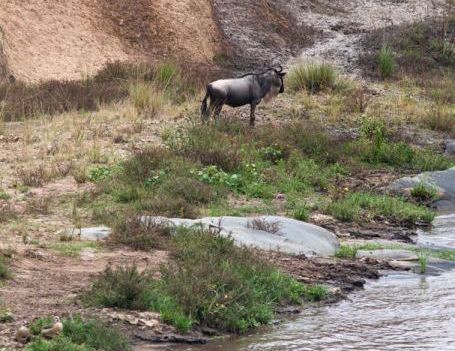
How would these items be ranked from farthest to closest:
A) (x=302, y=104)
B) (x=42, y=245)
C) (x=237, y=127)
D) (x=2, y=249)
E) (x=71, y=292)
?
(x=302, y=104), (x=237, y=127), (x=42, y=245), (x=2, y=249), (x=71, y=292)

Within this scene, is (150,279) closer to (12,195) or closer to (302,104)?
(12,195)

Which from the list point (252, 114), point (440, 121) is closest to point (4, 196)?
point (252, 114)

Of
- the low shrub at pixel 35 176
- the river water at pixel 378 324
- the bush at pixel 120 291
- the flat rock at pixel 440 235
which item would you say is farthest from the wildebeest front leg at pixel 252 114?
the bush at pixel 120 291

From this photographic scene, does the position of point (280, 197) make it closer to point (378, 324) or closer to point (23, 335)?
point (378, 324)

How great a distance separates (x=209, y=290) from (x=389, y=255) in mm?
3565

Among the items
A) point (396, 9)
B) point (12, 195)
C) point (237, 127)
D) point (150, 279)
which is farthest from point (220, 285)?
point (396, 9)

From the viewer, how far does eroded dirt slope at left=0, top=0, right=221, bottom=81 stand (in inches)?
911

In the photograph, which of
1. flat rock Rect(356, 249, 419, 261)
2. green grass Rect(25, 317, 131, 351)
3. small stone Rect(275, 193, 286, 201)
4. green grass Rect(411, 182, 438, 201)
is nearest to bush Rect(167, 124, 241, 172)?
small stone Rect(275, 193, 286, 201)

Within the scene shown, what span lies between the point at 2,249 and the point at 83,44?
1561 centimetres

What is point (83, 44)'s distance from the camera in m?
24.6

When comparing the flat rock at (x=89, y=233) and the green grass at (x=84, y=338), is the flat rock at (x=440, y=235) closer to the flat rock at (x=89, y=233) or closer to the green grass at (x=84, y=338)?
the flat rock at (x=89, y=233)

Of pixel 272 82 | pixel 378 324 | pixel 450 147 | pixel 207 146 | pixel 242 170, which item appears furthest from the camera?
pixel 272 82

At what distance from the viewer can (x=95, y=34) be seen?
25.3m

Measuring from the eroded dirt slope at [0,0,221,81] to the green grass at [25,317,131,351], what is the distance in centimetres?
1521
